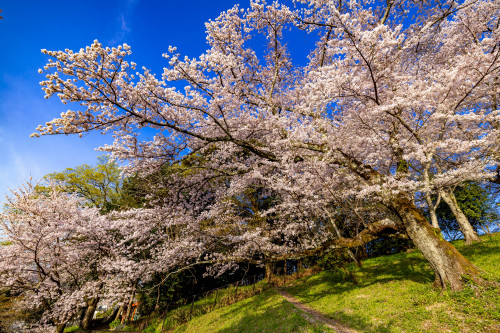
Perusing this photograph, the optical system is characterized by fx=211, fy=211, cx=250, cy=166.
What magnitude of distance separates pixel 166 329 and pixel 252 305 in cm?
604

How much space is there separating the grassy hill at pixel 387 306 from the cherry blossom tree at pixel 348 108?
67 cm

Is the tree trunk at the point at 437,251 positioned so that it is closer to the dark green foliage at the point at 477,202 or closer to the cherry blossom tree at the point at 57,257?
the dark green foliage at the point at 477,202

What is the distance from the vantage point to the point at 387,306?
626 centimetres

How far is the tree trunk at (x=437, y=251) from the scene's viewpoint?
5582 millimetres

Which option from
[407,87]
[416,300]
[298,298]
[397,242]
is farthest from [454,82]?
[397,242]

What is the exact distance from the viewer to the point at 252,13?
10023mm

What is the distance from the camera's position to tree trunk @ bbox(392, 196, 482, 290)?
18.3 feet

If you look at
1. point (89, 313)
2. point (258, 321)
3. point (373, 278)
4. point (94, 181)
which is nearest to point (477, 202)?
Result: point (373, 278)

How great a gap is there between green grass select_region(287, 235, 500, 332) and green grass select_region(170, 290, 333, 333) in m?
1.12

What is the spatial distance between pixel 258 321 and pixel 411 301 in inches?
214

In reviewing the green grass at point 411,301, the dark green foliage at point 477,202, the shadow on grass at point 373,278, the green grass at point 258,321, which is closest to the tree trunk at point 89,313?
the green grass at point 258,321

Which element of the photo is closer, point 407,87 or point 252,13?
point 407,87

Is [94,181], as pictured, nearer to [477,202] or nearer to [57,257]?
[57,257]

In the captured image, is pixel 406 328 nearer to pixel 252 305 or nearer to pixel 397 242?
pixel 252 305
